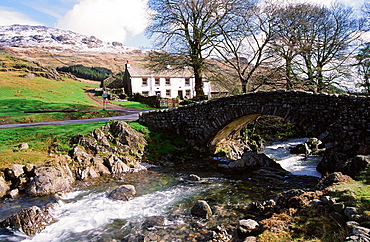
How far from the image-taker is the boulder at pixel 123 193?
10039 mm

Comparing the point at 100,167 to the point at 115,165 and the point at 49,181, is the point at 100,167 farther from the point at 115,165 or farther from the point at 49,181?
the point at 49,181

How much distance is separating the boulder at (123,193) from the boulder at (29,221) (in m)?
2.38

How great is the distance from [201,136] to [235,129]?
119 inches

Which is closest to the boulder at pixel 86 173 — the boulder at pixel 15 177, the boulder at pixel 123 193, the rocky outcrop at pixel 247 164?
the boulder at pixel 15 177

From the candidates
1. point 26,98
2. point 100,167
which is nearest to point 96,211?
point 100,167

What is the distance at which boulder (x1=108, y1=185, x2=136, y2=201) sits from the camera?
32.9 ft

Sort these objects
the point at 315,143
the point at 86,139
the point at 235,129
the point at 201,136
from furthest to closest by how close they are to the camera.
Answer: the point at 315,143
the point at 235,129
the point at 201,136
the point at 86,139

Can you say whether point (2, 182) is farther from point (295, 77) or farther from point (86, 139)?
point (295, 77)

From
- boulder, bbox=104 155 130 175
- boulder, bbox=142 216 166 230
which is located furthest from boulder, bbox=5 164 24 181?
boulder, bbox=142 216 166 230

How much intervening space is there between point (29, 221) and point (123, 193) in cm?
329

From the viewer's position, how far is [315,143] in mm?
20609

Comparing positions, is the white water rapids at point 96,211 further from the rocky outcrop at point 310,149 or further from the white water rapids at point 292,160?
the rocky outcrop at point 310,149

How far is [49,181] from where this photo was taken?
1063 cm

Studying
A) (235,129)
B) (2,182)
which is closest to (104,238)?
(2,182)
